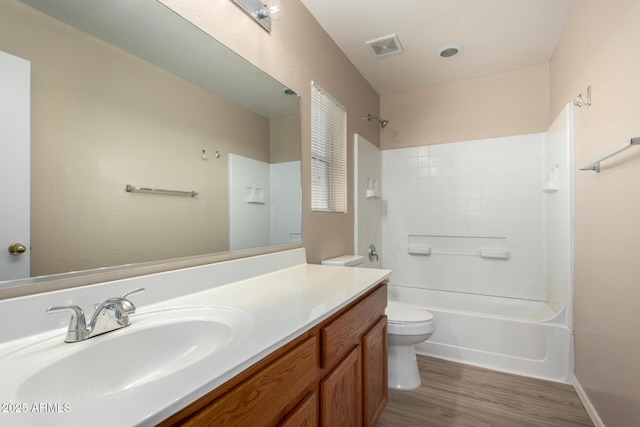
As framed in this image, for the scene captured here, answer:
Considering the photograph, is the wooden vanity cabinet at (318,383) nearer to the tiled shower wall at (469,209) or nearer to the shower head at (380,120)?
the tiled shower wall at (469,209)

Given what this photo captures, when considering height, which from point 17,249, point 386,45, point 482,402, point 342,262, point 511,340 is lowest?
point 482,402

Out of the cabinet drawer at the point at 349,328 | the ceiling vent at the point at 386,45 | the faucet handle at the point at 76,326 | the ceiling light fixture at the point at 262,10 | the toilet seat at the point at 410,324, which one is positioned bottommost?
the toilet seat at the point at 410,324

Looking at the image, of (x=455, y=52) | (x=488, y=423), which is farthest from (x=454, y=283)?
(x=455, y=52)

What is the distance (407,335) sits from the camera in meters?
1.92

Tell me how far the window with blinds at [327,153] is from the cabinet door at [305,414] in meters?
1.19

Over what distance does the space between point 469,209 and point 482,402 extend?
1670 millimetres

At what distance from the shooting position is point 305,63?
1.93 m

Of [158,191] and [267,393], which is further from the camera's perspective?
[158,191]

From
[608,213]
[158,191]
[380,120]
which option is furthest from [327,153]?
[608,213]

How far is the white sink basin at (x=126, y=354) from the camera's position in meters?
0.61

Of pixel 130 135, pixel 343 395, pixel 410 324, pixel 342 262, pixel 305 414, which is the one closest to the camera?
pixel 305 414

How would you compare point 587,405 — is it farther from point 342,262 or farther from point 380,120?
point 380,120

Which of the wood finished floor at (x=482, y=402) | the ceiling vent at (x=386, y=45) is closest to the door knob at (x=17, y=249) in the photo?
the wood finished floor at (x=482, y=402)

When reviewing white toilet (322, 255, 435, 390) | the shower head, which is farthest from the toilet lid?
the shower head
